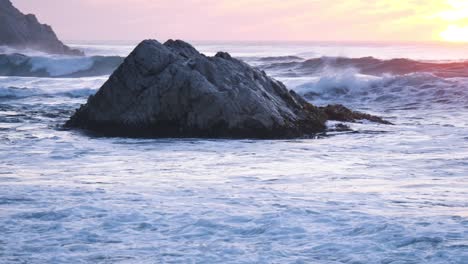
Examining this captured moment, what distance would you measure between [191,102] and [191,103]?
0.02m

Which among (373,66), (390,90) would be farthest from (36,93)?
(373,66)

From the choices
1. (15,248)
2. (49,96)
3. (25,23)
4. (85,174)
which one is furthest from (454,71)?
(25,23)

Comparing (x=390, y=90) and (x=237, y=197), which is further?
(x=390, y=90)

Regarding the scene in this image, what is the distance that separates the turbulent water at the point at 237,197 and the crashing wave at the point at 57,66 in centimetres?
3102

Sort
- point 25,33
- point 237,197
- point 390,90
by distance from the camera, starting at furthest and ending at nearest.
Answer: point 25,33 → point 390,90 → point 237,197

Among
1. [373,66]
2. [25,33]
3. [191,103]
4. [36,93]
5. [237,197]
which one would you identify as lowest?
[237,197]

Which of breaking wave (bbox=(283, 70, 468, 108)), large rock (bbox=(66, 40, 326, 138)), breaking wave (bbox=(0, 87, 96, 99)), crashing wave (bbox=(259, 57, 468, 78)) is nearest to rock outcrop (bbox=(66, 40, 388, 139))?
large rock (bbox=(66, 40, 326, 138))

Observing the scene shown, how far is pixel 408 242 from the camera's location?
20.2 ft

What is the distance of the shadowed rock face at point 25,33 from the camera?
207 feet

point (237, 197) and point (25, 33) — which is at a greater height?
point (25, 33)

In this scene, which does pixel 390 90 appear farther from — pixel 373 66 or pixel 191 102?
pixel 191 102

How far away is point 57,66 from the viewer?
47375mm

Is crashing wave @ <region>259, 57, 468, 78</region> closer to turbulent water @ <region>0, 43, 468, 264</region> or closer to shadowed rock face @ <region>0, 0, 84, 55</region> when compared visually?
turbulent water @ <region>0, 43, 468, 264</region>

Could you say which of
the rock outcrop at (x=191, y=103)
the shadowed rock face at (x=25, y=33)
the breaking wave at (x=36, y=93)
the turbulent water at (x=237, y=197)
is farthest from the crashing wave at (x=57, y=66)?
the turbulent water at (x=237, y=197)
